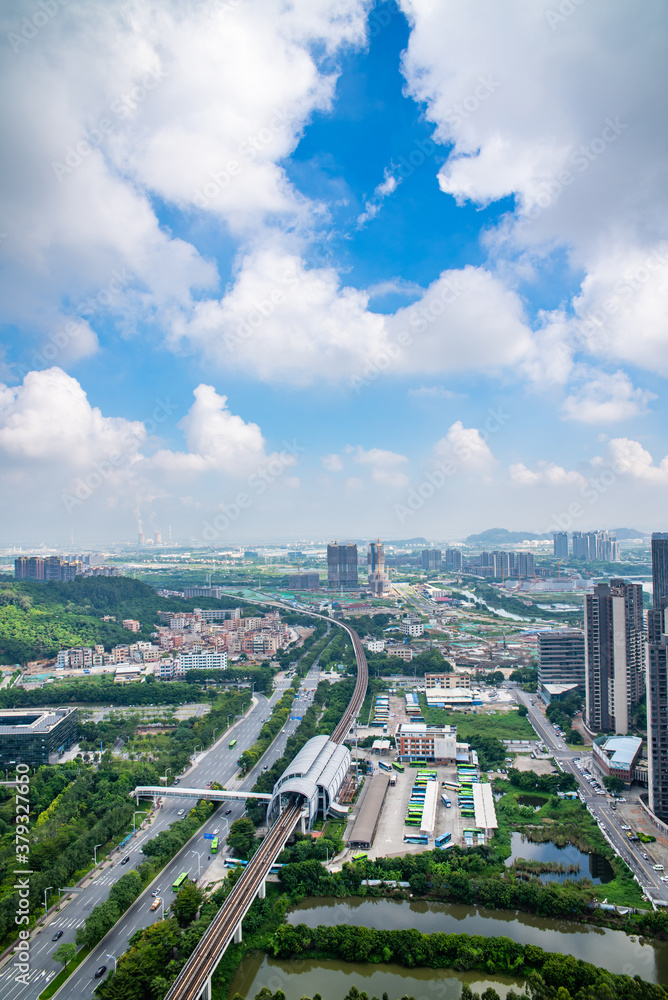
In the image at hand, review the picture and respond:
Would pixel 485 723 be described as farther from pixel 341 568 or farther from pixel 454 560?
pixel 454 560

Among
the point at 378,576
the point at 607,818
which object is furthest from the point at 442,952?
the point at 378,576

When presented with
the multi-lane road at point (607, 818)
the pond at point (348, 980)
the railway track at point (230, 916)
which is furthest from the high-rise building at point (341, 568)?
the pond at point (348, 980)

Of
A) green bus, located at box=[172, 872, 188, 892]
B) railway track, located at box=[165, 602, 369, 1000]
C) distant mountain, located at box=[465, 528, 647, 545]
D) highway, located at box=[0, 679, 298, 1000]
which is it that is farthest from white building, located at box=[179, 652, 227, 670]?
distant mountain, located at box=[465, 528, 647, 545]

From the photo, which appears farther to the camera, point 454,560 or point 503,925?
point 454,560

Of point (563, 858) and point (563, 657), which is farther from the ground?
point (563, 657)

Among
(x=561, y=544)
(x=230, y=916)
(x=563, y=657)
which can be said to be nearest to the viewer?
(x=230, y=916)

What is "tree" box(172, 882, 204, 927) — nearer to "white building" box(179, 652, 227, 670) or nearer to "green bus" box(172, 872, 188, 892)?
"green bus" box(172, 872, 188, 892)

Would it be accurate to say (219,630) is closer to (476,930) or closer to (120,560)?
(476,930)
